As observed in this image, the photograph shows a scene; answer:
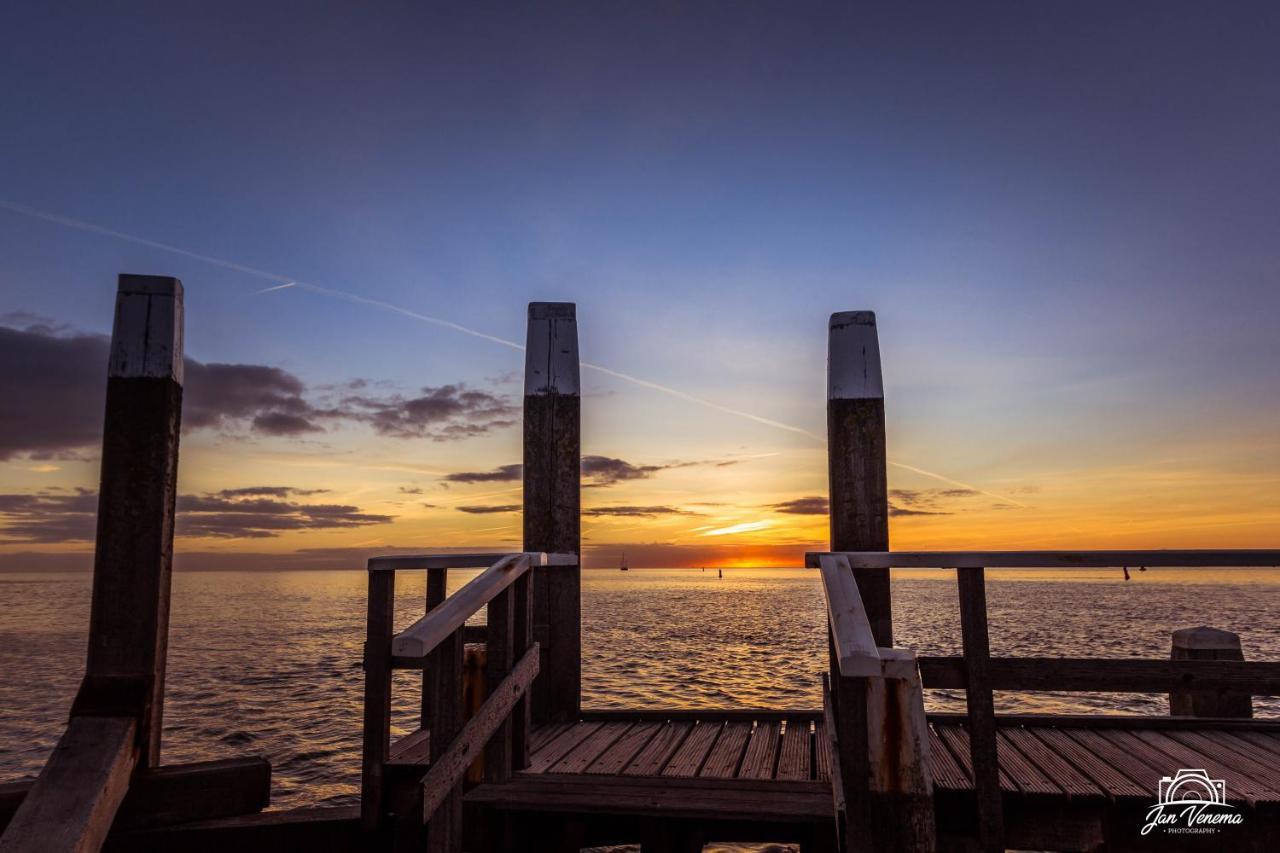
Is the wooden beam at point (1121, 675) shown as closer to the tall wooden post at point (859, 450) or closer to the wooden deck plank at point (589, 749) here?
the tall wooden post at point (859, 450)

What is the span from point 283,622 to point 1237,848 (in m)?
46.9

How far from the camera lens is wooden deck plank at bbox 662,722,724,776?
4969 millimetres

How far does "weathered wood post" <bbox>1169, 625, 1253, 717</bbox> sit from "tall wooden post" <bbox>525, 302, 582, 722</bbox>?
15.4 ft

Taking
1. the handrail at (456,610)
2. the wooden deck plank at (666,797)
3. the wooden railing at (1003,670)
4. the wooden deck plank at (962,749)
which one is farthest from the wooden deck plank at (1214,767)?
the handrail at (456,610)

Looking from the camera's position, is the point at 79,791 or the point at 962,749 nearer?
the point at 79,791

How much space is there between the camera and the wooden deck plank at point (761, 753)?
4910 millimetres

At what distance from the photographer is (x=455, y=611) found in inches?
162

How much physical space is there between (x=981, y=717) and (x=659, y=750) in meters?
2.17

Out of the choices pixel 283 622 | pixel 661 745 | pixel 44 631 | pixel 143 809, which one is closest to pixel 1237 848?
pixel 661 745

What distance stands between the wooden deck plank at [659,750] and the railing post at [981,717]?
6.00ft

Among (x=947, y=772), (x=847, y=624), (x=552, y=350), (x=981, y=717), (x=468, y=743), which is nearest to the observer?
(x=847, y=624)

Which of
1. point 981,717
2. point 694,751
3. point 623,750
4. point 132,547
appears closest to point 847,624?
point 981,717

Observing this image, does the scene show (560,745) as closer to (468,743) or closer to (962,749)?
(468,743)

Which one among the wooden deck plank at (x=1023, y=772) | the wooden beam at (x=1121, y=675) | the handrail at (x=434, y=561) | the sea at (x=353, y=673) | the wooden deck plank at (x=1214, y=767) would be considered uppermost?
the handrail at (x=434, y=561)
